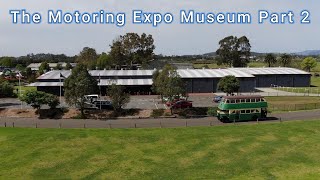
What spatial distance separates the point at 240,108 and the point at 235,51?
108648mm

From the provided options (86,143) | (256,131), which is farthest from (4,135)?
(256,131)

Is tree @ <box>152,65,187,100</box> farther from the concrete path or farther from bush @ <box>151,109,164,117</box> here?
the concrete path

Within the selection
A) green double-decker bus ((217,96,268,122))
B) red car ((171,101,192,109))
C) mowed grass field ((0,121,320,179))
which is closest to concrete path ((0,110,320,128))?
green double-decker bus ((217,96,268,122))

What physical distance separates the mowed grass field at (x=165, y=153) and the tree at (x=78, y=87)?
31.0 feet

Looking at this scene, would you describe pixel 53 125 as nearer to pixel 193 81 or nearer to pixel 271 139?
pixel 271 139

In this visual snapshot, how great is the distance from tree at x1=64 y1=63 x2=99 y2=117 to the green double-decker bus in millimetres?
20161

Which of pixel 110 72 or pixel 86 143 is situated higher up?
pixel 110 72

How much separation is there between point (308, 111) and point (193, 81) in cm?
3282

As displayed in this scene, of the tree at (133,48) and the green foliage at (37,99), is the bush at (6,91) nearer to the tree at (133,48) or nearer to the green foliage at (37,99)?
the green foliage at (37,99)

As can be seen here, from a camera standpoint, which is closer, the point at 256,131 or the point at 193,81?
the point at 256,131

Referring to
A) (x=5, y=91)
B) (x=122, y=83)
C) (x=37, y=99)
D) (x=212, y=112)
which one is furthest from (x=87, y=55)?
(x=212, y=112)

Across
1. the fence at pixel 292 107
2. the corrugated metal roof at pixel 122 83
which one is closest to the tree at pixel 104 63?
the corrugated metal roof at pixel 122 83

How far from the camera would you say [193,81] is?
87.9 meters

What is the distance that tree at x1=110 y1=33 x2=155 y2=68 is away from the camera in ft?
479
